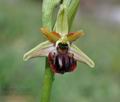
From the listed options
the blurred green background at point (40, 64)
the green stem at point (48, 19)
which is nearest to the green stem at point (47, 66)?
the green stem at point (48, 19)

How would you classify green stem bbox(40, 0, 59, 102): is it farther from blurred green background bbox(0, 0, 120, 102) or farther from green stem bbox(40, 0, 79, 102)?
blurred green background bbox(0, 0, 120, 102)

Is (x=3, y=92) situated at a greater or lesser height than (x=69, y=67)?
greater

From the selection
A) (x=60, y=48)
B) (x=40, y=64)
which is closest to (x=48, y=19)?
(x=60, y=48)

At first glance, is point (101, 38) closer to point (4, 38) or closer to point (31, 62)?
point (4, 38)

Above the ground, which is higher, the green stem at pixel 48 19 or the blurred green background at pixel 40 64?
the blurred green background at pixel 40 64

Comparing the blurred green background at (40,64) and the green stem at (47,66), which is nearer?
the green stem at (47,66)

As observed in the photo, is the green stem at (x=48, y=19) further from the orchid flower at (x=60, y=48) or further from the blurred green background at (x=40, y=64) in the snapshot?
the blurred green background at (x=40, y=64)

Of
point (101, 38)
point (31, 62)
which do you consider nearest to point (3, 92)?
point (31, 62)
